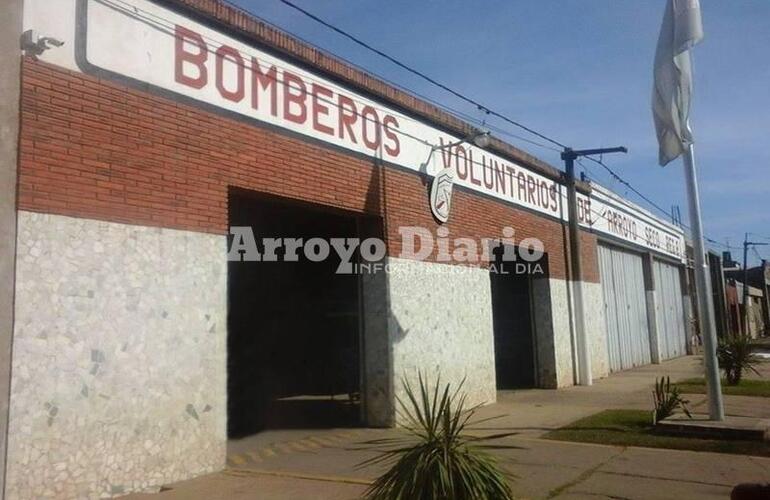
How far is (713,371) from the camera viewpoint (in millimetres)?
10773

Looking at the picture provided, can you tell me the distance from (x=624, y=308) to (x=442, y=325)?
12706mm

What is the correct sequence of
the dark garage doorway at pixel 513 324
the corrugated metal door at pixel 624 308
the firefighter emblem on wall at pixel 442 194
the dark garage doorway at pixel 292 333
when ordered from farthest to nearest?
1. the corrugated metal door at pixel 624 308
2. the dark garage doorway at pixel 513 324
3. the firefighter emblem on wall at pixel 442 194
4. the dark garage doorway at pixel 292 333

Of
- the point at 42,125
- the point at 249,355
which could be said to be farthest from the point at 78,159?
the point at 249,355

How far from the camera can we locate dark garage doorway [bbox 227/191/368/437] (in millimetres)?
12938

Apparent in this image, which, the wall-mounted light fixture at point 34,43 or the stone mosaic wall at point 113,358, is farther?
the wall-mounted light fixture at point 34,43

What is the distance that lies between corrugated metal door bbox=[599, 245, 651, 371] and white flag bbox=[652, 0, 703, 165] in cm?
1135

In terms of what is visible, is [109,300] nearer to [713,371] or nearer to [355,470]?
[355,470]

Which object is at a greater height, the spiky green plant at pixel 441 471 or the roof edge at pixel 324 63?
the roof edge at pixel 324 63

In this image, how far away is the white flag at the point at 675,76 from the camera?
10.9m

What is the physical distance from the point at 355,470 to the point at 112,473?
2656mm

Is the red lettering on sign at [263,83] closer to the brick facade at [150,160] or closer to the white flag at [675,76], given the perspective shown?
the brick facade at [150,160]

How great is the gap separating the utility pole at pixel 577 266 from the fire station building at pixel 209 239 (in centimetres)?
252

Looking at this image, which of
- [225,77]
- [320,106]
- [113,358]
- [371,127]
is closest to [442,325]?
[371,127]

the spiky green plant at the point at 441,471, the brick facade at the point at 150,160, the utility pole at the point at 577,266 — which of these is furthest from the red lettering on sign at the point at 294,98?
the utility pole at the point at 577,266
